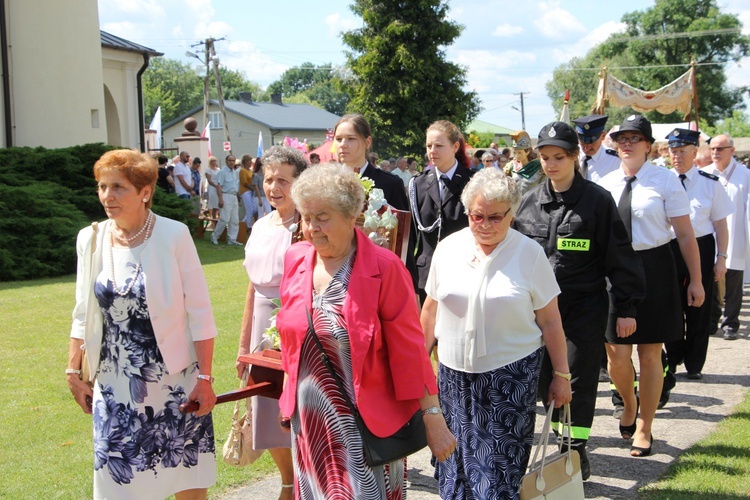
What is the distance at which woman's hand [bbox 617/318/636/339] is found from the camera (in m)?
5.30

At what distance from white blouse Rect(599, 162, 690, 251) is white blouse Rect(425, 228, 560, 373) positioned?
2133 millimetres

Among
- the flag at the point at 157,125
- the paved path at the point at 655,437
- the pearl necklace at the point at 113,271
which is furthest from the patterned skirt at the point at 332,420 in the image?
the flag at the point at 157,125

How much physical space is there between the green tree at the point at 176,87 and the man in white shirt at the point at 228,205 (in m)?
101

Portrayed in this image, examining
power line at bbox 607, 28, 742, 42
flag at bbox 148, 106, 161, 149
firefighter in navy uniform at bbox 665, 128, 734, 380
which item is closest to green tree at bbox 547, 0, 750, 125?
power line at bbox 607, 28, 742, 42

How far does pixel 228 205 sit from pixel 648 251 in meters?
15.5

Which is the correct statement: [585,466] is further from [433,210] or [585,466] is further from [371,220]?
[433,210]

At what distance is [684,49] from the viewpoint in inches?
2783

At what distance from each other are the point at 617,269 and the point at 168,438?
2.87 meters

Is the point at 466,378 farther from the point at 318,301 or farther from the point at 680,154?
the point at 680,154

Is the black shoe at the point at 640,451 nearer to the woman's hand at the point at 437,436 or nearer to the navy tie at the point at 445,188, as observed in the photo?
the navy tie at the point at 445,188

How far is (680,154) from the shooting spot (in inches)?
348

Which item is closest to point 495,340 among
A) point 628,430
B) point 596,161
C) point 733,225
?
point 628,430

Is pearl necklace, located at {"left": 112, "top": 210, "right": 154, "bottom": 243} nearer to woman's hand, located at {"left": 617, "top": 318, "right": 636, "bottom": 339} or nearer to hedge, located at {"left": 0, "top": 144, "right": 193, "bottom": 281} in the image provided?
woman's hand, located at {"left": 617, "top": 318, "right": 636, "bottom": 339}

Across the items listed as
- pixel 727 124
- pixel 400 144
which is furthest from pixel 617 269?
pixel 727 124
